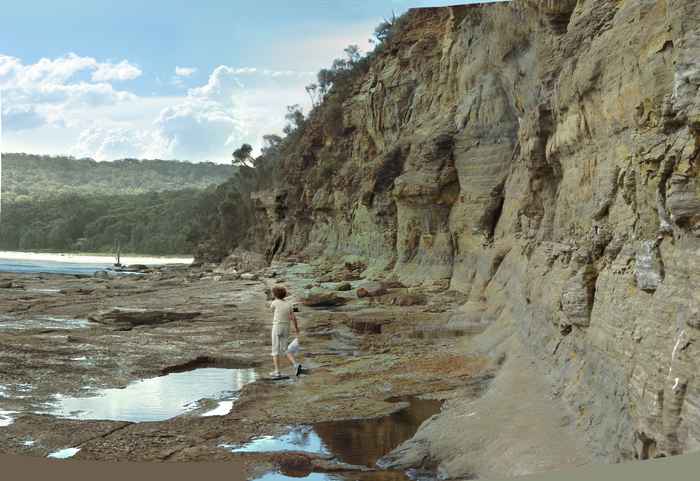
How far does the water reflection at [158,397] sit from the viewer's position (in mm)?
6098

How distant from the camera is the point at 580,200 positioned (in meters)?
5.68

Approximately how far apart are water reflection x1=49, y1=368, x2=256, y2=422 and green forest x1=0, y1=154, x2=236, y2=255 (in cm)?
2226

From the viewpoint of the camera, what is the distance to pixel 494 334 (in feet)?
26.4

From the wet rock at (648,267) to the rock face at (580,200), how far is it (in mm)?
10

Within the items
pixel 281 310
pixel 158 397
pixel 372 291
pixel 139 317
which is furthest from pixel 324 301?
pixel 158 397

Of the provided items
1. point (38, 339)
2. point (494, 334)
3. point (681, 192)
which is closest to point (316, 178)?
point (38, 339)

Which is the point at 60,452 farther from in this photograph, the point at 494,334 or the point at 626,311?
the point at 494,334

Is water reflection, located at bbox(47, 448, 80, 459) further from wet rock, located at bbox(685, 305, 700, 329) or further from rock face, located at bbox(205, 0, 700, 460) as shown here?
wet rock, located at bbox(685, 305, 700, 329)

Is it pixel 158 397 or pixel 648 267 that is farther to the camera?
pixel 158 397

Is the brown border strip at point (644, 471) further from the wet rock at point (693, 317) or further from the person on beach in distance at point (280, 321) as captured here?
the person on beach in distance at point (280, 321)

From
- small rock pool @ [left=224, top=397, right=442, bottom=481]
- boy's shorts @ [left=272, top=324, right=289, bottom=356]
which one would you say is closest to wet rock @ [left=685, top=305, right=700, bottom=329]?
small rock pool @ [left=224, top=397, right=442, bottom=481]

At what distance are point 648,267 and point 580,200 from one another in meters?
2.32

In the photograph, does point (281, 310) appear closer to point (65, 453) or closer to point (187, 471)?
point (65, 453)

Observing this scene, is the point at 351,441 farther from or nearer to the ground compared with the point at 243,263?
nearer to the ground
